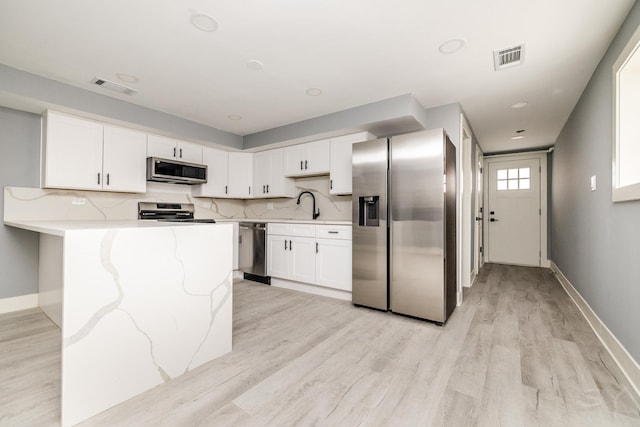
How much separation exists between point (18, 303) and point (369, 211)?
378cm

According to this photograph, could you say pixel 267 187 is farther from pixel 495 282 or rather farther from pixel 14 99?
pixel 495 282

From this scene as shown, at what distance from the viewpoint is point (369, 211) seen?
122 inches

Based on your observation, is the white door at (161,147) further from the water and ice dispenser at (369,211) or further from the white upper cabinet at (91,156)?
the water and ice dispenser at (369,211)

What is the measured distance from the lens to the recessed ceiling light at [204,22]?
1854 millimetres

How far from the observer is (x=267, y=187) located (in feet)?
14.9

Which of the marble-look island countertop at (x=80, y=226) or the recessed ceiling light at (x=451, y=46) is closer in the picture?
the marble-look island countertop at (x=80, y=226)

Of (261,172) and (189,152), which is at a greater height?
(189,152)

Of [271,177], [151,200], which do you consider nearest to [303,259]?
[271,177]

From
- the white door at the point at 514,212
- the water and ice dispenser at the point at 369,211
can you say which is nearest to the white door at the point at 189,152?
the water and ice dispenser at the point at 369,211

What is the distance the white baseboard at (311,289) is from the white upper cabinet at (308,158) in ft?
5.05

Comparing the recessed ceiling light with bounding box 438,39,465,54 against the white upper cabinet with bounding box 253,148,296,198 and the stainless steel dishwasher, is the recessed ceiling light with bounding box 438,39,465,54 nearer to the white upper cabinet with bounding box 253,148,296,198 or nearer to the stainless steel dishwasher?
the white upper cabinet with bounding box 253,148,296,198

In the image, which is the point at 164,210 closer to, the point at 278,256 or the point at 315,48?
the point at 278,256

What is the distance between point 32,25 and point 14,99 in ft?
3.57

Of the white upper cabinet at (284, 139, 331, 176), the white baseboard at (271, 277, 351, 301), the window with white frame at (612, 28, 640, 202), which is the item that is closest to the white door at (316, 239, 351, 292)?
the white baseboard at (271, 277, 351, 301)
